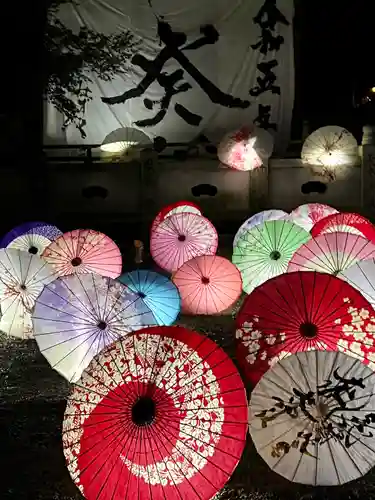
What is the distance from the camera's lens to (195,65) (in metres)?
13.8

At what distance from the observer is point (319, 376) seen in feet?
9.32

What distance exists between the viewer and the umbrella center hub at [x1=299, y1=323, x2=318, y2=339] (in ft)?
11.8

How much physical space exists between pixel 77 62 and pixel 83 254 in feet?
29.2

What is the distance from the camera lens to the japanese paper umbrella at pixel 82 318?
4.37m

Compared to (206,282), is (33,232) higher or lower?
higher

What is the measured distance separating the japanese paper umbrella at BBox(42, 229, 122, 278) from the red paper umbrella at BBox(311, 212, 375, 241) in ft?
9.79

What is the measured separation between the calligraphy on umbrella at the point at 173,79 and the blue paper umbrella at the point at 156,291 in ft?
28.6

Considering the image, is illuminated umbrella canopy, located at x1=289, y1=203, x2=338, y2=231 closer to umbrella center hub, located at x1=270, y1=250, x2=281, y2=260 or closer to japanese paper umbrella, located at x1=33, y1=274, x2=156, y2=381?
umbrella center hub, located at x1=270, y1=250, x2=281, y2=260

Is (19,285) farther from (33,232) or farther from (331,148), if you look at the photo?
(331,148)

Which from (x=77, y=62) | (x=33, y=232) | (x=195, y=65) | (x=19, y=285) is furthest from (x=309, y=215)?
(x=77, y=62)

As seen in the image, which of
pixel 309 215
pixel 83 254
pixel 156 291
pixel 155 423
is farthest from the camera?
pixel 309 215

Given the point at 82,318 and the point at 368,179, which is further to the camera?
the point at 368,179

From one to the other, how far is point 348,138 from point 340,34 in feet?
11.8

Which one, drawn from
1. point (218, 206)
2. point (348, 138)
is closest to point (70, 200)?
point (218, 206)
